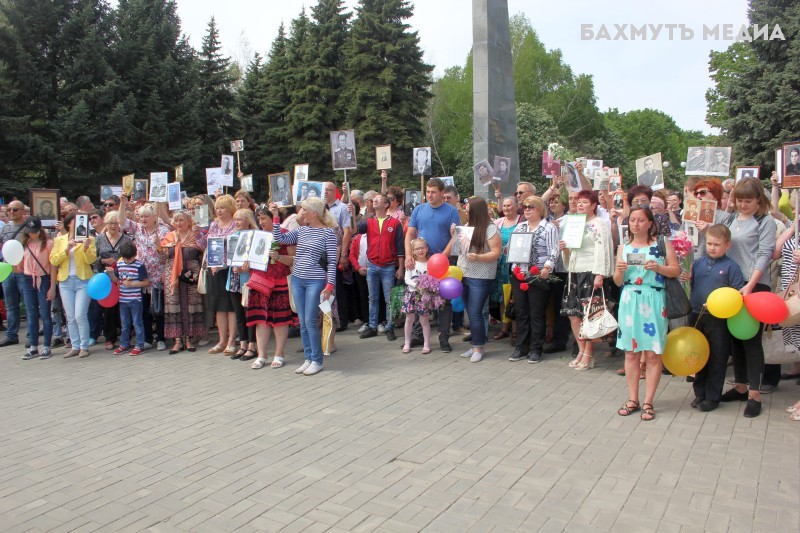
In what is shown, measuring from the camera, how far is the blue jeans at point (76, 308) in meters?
8.98

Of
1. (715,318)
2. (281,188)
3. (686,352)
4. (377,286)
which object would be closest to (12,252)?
(281,188)

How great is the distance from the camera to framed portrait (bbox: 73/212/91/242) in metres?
9.04

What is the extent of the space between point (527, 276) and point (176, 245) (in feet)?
16.2

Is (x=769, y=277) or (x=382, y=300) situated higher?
(x=769, y=277)

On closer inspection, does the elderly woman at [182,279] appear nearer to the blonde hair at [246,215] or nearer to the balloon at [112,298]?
the balloon at [112,298]

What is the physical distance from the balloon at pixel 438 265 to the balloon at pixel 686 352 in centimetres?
310

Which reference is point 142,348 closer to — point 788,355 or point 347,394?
point 347,394

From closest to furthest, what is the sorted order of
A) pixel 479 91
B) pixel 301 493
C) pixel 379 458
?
pixel 301 493, pixel 379 458, pixel 479 91

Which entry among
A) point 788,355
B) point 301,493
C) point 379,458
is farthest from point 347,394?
point 788,355

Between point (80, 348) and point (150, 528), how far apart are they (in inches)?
237

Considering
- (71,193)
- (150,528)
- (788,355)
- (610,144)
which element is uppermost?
(610,144)

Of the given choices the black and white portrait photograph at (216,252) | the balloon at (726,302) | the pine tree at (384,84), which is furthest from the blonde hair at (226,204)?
the pine tree at (384,84)

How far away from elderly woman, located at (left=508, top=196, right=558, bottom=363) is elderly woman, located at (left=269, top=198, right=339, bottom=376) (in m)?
2.33

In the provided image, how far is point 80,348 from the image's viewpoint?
29.9 feet
